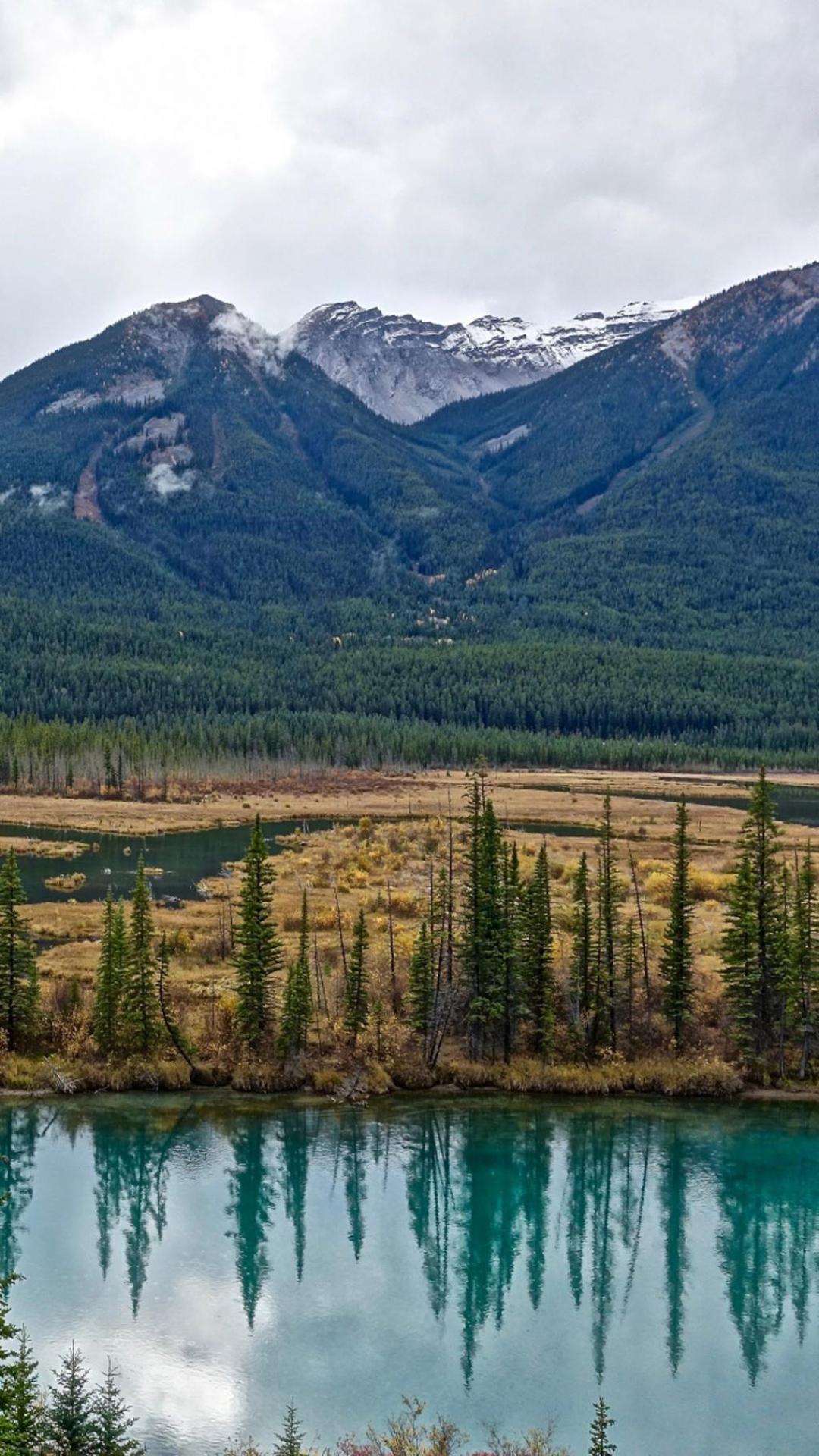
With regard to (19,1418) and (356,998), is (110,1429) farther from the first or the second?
(356,998)

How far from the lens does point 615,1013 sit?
51.1 meters

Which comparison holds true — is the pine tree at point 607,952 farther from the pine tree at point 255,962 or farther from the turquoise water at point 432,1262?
the pine tree at point 255,962

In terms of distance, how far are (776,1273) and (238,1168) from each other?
62.9ft

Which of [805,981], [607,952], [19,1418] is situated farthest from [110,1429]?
[805,981]

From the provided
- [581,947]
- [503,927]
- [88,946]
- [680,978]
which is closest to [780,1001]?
[680,978]

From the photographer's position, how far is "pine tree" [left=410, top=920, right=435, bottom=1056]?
4912 cm

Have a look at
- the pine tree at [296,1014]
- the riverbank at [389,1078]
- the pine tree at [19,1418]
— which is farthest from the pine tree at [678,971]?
the pine tree at [19,1418]

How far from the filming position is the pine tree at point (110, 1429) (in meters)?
22.8

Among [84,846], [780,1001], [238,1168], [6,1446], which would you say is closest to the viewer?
[6,1446]

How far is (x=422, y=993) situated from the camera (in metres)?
49.2

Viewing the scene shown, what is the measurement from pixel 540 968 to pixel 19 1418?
32.8 meters

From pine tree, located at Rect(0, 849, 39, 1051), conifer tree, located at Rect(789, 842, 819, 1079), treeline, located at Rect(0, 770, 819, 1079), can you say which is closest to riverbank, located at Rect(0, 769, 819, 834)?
pine tree, located at Rect(0, 849, 39, 1051)

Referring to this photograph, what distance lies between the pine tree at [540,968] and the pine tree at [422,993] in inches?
181

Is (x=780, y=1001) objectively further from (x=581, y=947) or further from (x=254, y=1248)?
(x=254, y=1248)
